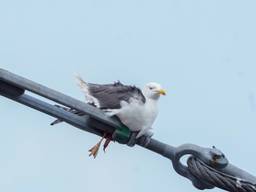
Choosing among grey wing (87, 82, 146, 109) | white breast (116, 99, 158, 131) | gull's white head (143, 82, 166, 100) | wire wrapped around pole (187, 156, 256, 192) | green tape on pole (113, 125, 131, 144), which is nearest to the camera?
wire wrapped around pole (187, 156, 256, 192)

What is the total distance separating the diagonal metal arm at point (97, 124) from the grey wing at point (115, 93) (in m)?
1.70

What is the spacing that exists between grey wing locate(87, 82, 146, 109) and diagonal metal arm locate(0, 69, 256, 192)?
67.1 inches

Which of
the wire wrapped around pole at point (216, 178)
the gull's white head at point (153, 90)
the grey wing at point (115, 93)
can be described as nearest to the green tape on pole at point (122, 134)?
the wire wrapped around pole at point (216, 178)

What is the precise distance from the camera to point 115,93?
337 inches

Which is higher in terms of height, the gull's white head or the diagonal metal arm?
the diagonal metal arm

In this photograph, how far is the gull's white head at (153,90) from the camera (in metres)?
9.30

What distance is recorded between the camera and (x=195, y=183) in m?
6.45

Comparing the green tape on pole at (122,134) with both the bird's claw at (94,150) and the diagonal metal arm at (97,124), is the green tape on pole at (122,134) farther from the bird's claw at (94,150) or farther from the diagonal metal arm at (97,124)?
the bird's claw at (94,150)

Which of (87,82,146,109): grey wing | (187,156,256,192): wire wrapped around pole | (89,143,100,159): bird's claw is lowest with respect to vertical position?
(89,143,100,159): bird's claw

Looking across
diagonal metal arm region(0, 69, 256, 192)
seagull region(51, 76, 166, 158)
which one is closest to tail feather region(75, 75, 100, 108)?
seagull region(51, 76, 166, 158)

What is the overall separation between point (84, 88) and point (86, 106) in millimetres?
2186

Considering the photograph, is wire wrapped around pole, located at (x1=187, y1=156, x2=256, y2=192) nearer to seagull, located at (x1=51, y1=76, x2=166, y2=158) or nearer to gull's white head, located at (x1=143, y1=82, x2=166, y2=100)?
seagull, located at (x1=51, y1=76, x2=166, y2=158)

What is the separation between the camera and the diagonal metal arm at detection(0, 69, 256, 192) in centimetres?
628

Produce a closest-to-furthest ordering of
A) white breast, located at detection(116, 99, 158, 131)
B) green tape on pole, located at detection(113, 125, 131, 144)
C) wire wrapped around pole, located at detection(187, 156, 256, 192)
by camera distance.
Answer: wire wrapped around pole, located at detection(187, 156, 256, 192) → green tape on pole, located at detection(113, 125, 131, 144) → white breast, located at detection(116, 99, 158, 131)
